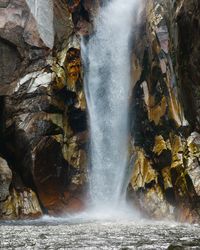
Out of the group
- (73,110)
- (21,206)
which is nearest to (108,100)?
(73,110)

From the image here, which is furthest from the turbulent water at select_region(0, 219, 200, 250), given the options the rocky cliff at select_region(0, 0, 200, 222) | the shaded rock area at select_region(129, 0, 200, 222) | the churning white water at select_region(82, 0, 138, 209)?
the churning white water at select_region(82, 0, 138, 209)

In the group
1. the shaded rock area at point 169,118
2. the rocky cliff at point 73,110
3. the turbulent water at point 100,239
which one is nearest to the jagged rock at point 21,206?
the rocky cliff at point 73,110

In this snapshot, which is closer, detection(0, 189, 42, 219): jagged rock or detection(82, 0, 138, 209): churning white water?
detection(0, 189, 42, 219): jagged rock

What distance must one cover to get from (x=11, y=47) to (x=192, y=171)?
15.6m

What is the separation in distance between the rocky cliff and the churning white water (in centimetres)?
97

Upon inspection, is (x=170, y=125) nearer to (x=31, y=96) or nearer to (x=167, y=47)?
(x=167, y=47)

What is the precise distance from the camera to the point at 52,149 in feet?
96.7

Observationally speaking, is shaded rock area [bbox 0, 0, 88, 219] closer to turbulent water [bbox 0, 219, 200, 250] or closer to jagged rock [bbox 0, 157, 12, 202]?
jagged rock [bbox 0, 157, 12, 202]

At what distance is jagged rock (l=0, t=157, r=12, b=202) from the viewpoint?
88.1 ft

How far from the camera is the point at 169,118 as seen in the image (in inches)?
1041

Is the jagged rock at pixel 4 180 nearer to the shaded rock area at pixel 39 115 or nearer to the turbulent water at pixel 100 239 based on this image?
the shaded rock area at pixel 39 115

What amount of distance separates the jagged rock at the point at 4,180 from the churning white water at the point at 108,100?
21.5 ft

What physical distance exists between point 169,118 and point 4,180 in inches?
439

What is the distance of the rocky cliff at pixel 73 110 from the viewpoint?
25.5m
